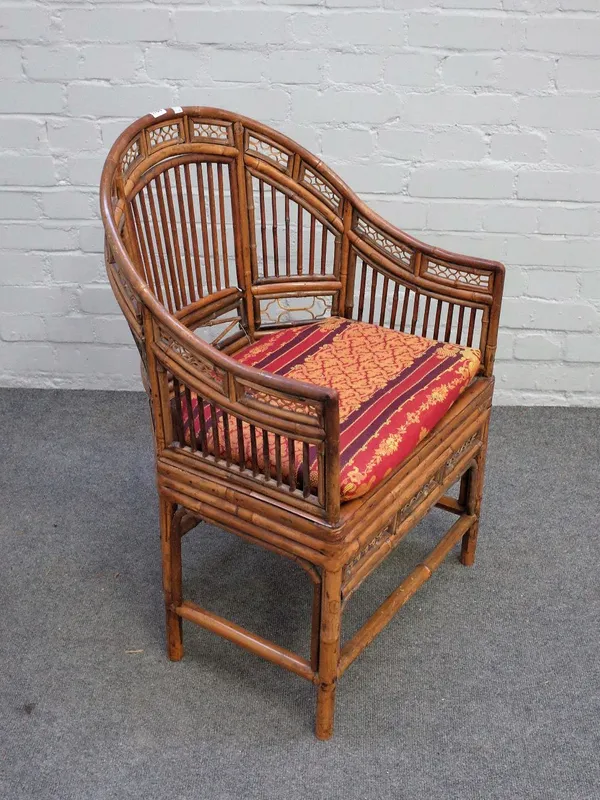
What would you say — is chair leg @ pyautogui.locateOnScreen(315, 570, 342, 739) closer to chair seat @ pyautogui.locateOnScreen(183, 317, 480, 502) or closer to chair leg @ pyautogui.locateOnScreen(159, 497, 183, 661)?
chair seat @ pyautogui.locateOnScreen(183, 317, 480, 502)

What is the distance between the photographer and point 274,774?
150 cm

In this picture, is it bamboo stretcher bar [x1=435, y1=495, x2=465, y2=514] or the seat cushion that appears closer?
the seat cushion

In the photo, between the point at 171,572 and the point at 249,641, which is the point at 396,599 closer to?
the point at 249,641


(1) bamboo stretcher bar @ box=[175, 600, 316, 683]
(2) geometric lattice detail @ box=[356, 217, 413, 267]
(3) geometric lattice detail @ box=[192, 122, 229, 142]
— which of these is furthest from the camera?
(2) geometric lattice detail @ box=[356, 217, 413, 267]

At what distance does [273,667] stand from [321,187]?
902 mm

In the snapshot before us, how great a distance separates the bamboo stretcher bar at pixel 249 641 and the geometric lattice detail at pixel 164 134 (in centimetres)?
81

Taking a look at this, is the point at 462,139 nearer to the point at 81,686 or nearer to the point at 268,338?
the point at 268,338

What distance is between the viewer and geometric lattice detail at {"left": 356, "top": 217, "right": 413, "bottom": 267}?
1775 mm

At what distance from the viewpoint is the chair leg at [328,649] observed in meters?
1.40

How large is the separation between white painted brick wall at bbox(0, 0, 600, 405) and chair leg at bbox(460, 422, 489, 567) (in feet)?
2.23

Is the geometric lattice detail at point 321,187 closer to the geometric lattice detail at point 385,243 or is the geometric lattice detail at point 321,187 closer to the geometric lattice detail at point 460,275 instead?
the geometric lattice detail at point 385,243

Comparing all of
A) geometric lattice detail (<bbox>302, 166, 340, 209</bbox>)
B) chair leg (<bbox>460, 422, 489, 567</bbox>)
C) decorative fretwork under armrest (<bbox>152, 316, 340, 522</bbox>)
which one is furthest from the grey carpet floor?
geometric lattice detail (<bbox>302, 166, 340, 209</bbox>)

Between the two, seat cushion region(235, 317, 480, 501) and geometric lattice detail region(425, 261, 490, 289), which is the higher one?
geometric lattice detail region(425, 261, 490, 289)

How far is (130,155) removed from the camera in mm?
1556
